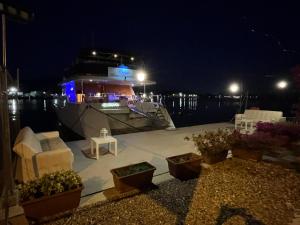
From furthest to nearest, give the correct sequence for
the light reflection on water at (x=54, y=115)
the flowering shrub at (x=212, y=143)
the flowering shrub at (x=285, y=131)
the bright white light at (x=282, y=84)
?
the light reflection on water at (x=54, y=115) → the bright white light at (x=282, y=84) → the flowering shrub at (x=285, y=131) → the flowering shrub at (x=212, y=143)

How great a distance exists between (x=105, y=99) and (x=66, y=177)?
1138 cm

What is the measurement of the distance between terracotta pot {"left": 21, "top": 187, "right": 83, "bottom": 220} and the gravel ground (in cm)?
14

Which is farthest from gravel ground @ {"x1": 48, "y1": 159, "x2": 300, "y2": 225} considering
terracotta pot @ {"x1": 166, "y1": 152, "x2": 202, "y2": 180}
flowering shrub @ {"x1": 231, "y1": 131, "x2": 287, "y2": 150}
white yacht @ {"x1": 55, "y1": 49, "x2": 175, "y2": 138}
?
white yacht @ {"x1": 55, "y1": 49, "x2": 175, "y2": 138}

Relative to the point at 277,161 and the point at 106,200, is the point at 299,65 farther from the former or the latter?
the point at 106,200

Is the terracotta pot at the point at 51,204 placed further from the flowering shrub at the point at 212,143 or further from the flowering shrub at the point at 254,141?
the flowering shrub at the point at 254,141

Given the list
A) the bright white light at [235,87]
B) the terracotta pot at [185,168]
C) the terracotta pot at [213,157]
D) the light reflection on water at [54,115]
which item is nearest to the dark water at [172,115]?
the light reflection on water at [54,115]

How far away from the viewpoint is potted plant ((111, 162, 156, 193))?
3146mm

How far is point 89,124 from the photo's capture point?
1100cm

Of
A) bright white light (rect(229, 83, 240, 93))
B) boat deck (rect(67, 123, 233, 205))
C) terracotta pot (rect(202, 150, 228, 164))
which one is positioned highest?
bright white light (rect(229, 83, 240, 93))

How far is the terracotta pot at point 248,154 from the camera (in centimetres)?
425

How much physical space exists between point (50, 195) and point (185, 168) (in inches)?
87.1

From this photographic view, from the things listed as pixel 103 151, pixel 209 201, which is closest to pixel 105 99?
pixel 103 151

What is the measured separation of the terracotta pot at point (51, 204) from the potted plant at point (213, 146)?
2.42 m

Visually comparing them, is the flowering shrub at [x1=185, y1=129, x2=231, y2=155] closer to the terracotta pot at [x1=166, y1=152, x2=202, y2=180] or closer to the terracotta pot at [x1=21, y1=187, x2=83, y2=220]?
the terracotta pot at [x1=166, y1=152, x2=202, y2=180]
